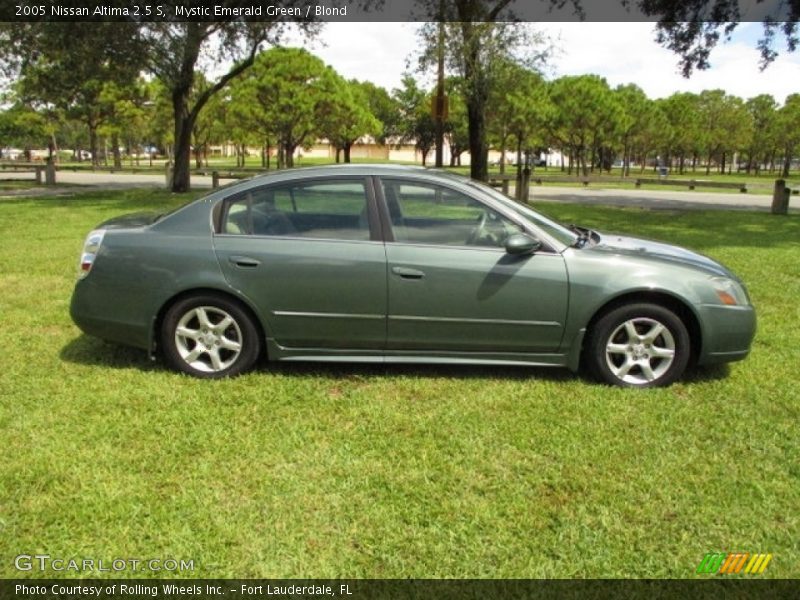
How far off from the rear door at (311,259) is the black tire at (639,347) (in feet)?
5.00

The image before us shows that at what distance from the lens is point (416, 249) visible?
4.23 meters

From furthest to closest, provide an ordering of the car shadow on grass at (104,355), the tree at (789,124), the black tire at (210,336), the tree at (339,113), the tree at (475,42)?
1. the tree at (789,124)
2. the tree at (339,113)
3. the tree at (475,42)
4. the car shadow on grass at (104,355)
5. the black tire at (210,336)

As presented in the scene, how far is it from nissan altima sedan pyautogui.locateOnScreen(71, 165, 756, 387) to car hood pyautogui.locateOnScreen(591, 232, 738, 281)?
0.09 feet

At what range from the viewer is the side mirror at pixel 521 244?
4.12 metres

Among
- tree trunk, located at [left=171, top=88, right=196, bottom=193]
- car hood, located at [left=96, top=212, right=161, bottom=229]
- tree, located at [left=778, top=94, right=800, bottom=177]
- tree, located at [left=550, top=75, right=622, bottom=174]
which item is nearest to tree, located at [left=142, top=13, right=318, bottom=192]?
tree trunk, located at [left=171, top=88, right=196, bottom=193]

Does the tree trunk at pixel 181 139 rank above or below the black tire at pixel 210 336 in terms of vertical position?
above

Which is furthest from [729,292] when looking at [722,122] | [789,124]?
[722,122]

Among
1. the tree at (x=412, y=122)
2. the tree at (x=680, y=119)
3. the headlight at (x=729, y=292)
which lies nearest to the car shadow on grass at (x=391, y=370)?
the headlight at (x=729, y=292)

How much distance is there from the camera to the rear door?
4230 mm

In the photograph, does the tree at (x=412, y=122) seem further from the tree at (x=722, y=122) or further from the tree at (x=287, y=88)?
the tree at (x=287, y=88)

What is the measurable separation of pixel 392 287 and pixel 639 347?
69.8 inches

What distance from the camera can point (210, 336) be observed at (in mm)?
4359

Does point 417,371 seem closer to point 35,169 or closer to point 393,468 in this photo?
point 393,468

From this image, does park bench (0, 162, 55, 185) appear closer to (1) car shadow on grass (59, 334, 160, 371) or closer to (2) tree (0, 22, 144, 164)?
Result: (2) tree (0, 22, 144, 164)
